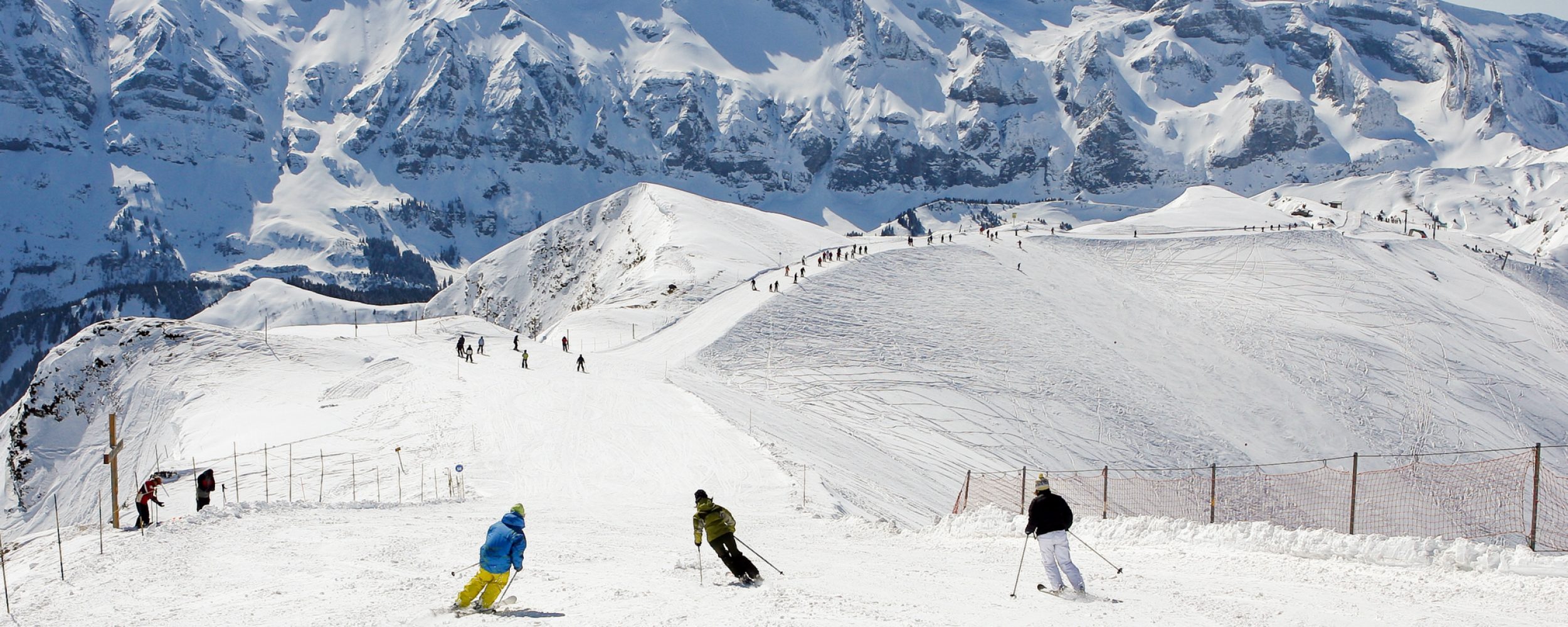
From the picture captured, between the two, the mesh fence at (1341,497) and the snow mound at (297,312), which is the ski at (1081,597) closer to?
the mesh fence at (1341,497)

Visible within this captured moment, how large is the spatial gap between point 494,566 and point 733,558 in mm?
3584

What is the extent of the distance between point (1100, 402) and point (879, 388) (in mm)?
13277

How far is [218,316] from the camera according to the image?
190750 mm

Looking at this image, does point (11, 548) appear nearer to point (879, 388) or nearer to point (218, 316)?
point (879, 388)

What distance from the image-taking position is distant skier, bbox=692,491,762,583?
617 inches

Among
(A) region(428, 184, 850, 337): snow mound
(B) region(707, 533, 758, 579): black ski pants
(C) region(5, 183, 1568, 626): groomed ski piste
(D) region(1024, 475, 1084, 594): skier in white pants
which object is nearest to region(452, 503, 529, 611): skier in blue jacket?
(C) region(5, 183, 1568, 626): groomed ski piste

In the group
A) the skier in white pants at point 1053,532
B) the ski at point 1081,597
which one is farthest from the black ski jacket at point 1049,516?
the ski at point 1081,597

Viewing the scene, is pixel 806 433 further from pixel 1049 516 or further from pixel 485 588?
pixel 485 588

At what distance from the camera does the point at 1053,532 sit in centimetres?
1455

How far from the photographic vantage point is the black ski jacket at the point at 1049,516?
1451 centimetres

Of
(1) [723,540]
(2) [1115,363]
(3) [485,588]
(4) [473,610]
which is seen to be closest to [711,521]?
(1) [723,540]

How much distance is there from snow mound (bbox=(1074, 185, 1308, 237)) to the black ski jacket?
298 feet

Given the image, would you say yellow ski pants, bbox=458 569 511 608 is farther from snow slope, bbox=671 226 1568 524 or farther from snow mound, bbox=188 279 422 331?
snow mound, bbox=188 279 422 331


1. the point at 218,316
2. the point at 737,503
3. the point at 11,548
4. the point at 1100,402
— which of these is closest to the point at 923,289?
the point at 1100,402
